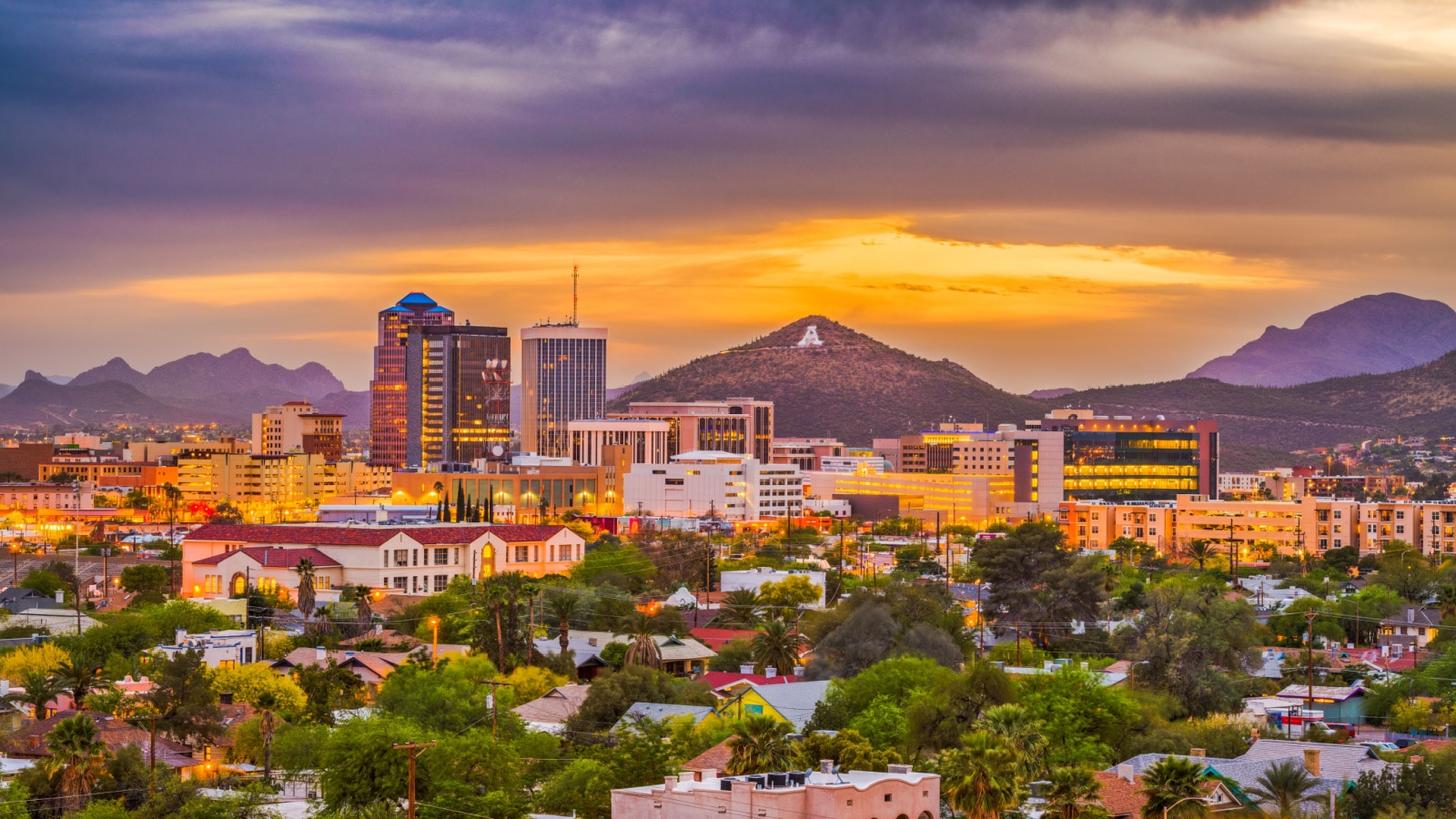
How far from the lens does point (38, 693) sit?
56.8 m

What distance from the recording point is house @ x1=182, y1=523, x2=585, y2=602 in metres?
108

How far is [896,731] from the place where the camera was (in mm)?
54594

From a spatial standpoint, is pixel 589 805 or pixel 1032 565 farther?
pixel 1032 565

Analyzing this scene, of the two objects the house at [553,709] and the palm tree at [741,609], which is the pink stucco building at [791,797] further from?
the palm tree at [741,609]

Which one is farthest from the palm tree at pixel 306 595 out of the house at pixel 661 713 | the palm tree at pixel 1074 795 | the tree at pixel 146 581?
the palm tree at pixel 1074 795

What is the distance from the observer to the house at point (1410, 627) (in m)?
93.2

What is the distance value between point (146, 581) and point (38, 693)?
55.8 m

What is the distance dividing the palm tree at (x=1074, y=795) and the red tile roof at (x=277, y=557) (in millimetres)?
72330

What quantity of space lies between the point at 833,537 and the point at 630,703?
132002 mm

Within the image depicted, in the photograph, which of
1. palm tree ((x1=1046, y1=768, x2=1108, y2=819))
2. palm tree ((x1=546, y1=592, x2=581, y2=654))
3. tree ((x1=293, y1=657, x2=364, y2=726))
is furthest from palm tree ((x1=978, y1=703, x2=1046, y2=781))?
palm tree ((x1=546, y1=592, x2=581, y2=654))

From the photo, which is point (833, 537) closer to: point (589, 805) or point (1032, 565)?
point (1032, 565)

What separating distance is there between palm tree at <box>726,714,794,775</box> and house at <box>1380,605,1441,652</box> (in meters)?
55.4

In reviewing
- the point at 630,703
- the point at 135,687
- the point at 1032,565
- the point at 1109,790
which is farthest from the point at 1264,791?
the point at 1032,565

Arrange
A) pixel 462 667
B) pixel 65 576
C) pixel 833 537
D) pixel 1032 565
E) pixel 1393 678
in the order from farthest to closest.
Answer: pixel 833 537, pixel 65 576, pixel 1032 565, pixel 1393 678, pixel 462 667
